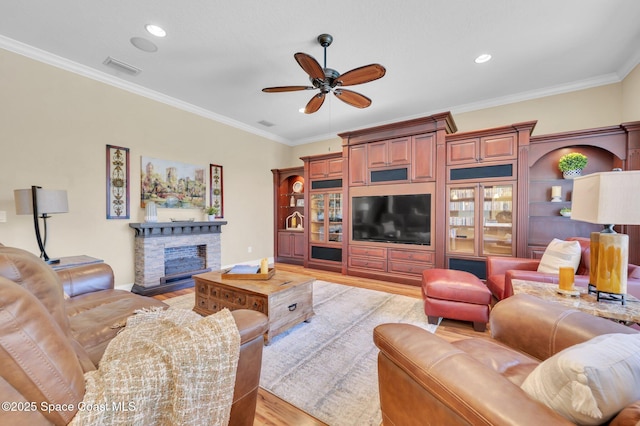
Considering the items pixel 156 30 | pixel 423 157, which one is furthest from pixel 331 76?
pixel 423 157

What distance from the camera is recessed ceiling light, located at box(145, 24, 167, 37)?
2.57m

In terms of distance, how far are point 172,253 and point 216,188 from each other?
1.40 m

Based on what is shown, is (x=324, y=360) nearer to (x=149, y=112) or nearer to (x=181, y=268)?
(x=181, y=268)

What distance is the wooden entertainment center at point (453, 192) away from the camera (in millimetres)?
3486

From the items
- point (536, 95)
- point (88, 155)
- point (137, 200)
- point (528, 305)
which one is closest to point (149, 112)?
point (88, 155)

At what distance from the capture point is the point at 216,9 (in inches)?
92.9

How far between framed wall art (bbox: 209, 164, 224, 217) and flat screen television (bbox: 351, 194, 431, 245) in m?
2.54

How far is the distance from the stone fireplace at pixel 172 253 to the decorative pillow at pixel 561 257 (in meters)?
4.55

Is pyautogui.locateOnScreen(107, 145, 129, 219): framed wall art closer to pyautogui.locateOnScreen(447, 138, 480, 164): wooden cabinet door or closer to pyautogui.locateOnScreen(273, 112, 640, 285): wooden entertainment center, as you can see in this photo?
pyautogui.locateOnScreen(273, 112, 640, 285): wooden entertainment center

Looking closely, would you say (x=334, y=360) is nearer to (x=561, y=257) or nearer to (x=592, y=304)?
(x=592, y=304)

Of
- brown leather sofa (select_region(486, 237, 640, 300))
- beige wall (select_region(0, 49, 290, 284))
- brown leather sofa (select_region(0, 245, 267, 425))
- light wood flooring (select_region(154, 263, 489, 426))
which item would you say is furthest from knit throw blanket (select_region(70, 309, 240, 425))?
beige wall (select_region(0, 49, 290, 284))

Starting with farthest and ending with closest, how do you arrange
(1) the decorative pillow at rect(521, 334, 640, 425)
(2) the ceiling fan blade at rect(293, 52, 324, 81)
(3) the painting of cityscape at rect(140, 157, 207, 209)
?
(3) the painting of cityscape at rect(140, 157, 207, 209)
(2) the ceiling fan blade at rect(293, 52, 324, 81)
(1) the decorative pillow at rect(521, 334, 640, 425)

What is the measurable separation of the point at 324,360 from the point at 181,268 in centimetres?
318

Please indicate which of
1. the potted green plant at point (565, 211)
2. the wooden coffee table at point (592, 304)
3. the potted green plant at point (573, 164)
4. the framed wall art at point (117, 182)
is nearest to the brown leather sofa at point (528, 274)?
the wooden coffee table at point (592, 304)
